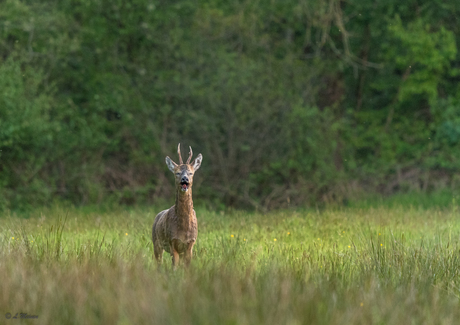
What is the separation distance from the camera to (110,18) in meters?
19.6

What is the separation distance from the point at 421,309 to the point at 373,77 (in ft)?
65.7

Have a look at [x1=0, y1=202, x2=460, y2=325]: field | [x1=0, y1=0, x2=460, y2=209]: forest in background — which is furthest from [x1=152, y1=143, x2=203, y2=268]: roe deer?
[x1=0, y1=0, x2=460, y2=209]: forest in background

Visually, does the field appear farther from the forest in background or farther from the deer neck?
the forest in background

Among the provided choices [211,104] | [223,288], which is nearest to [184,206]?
[223,288]

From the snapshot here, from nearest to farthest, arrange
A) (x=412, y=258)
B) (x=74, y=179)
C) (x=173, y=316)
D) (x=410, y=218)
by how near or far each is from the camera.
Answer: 1. (x=173, y=316)
2. (x=412, y=258)
3. (x=410, y=218)
4. (x=74, y=179)

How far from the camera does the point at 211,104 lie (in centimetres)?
1571

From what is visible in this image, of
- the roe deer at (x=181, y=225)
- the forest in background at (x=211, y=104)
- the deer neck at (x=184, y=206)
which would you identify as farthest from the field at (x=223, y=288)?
the forest in background at (x=211, y=104)

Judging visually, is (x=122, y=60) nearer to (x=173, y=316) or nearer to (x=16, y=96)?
(x=16, y=96)

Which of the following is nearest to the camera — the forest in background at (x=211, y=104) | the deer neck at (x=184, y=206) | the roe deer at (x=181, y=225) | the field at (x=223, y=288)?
the field at (x=223, y=288)

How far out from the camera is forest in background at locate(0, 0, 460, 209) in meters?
15.7

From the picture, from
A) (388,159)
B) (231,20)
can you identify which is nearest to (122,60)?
(231,20)

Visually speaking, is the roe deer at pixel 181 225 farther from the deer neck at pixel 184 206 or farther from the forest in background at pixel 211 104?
the forest in background at pixel 211 104

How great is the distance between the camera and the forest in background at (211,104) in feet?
51.6

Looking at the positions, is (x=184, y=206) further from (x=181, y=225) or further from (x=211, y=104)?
(x=211, y=104)
